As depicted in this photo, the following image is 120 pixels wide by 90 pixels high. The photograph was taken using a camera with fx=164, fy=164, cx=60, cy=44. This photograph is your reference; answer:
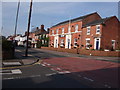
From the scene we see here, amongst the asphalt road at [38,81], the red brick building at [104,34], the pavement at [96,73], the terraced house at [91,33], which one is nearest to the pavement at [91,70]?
the pavement at [96,73]

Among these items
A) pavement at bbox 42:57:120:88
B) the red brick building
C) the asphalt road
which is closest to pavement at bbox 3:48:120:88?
pavement at bbox 42:57:120:88

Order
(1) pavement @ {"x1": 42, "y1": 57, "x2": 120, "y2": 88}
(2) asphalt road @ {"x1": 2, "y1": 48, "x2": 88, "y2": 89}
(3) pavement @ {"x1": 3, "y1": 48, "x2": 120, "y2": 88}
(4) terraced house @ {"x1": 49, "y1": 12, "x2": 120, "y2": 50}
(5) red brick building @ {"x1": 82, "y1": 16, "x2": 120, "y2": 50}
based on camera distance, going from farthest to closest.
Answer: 1. (4) terraced house @ {"x1": 49, "y1": 12, "x2": 120, "y2": 50}
2. (5) red brick building @ {"x1": 82, "y1": 16, "x2": 120, "y2": 50}
3. (3) pavement @ {"x1": 3, "y1": 48, "x2": 120, "y2": 88}
4. (1) pavement @ {"x1": 42, "y1": 57, "x2": 120, "y2": 88}
5. (2) asphalt road @ {"x1": 2, "y1": 48, "x2": 88, "y2": 89}

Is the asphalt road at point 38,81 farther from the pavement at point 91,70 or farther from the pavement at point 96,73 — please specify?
the pavement at point 96,73

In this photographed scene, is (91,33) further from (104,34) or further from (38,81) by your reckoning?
(38,81)

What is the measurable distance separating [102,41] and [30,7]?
51.1ft

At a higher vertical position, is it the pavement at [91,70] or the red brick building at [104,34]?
the red brick building at [104,34]

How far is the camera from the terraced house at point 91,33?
30.3m

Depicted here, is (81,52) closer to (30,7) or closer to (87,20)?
(87,20)

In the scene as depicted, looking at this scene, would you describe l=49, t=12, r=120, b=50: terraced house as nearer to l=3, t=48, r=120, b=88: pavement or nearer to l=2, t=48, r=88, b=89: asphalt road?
l=3, t=48, r=120, b=88: pavement

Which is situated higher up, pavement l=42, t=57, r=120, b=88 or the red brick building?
the red brick building

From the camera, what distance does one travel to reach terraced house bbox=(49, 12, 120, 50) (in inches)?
1192

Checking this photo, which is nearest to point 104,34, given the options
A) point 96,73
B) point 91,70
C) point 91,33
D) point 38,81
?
point 91,33

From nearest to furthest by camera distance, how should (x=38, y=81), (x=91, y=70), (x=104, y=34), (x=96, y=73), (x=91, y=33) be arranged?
(x=38, y=81) < (x=96, y=73) < (x=91, y=70) < (x=104, y=34) < (x=91, y=33)

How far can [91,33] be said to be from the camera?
32344 millimetres
